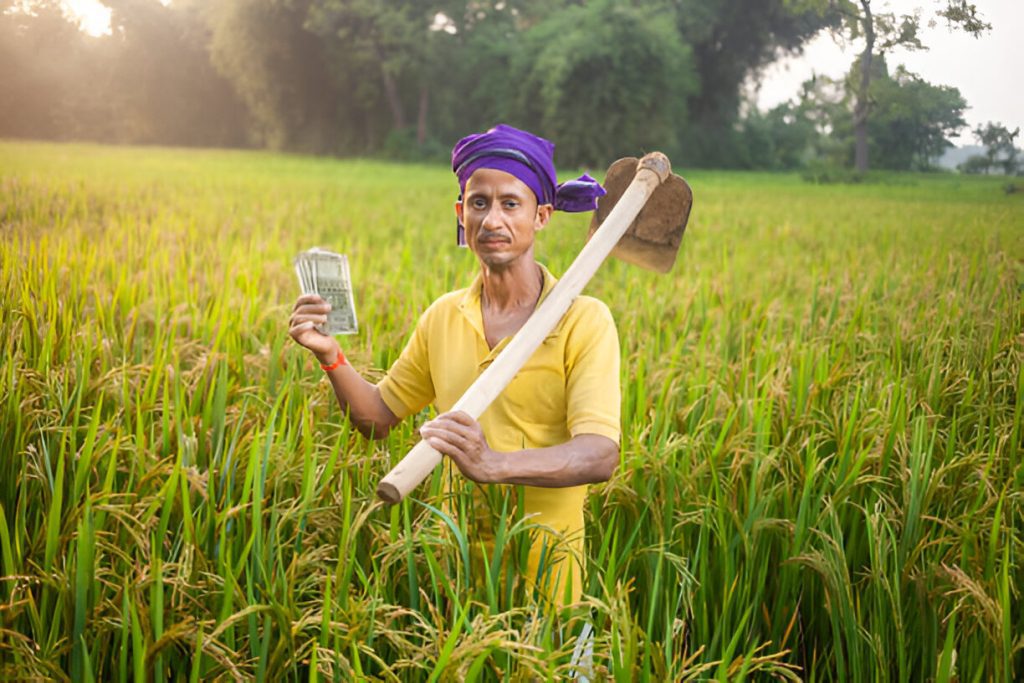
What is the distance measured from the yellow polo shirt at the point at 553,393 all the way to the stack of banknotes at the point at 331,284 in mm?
171

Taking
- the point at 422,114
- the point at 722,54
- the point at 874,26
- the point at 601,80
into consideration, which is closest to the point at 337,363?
the point at 874,26

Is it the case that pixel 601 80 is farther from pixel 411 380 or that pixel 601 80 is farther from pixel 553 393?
pixel 553 393

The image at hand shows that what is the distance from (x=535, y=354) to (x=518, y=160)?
0.92ft

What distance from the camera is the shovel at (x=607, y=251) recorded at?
104cm

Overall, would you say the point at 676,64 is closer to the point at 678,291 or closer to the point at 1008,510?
the point at 678,291

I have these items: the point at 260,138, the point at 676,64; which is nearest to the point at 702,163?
the point at 676,64

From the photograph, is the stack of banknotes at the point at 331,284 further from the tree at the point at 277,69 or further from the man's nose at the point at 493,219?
the tree at the point at 277,69

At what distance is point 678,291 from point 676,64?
874 cm

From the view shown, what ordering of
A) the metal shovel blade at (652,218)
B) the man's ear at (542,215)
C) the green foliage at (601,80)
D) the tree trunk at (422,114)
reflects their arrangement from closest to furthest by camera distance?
the man's ear at (542,215)
the metal shovel blade at (652,218)
the tree trunk at (422,114)
the green foliage at (601,80)

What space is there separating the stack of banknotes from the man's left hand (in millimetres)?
250

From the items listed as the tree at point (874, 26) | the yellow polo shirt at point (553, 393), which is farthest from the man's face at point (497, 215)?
the tree at point (874, 26)

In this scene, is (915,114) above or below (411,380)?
above

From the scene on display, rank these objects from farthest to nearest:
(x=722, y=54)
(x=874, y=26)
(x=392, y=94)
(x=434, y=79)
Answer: (x=434, y=79) < (x=392, y=94) < (x=722, y=54) < (x=874, y=26)

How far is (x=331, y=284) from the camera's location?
4.04ft
